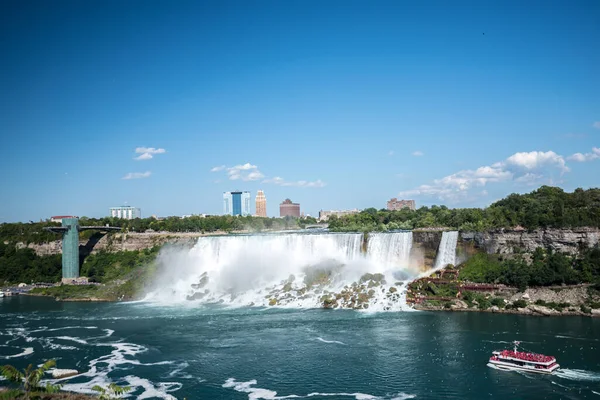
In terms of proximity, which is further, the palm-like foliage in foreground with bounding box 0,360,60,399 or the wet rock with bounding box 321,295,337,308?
the wet rock with bounding box 321,295,337,308

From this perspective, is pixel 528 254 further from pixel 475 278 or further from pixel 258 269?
pixel 258 269

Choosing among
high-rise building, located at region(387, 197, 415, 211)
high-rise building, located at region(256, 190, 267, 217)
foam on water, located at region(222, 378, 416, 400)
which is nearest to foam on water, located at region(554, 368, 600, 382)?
foam on water, located at region(222, 378, 416, 400)

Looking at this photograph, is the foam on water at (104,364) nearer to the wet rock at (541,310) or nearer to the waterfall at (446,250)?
the wet rock at (541,310)

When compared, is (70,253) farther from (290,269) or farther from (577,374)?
(577,374)

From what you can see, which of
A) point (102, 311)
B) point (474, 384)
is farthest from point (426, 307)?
point (102, 311)

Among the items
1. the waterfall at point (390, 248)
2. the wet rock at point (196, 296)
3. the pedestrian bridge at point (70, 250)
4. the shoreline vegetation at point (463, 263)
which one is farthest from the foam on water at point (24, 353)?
the pedestrian bridge at point (70, 250)

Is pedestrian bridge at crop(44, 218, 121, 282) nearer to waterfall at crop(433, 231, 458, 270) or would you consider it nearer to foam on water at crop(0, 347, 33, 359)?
foam on water at crop(0, 347, 33, 359)
